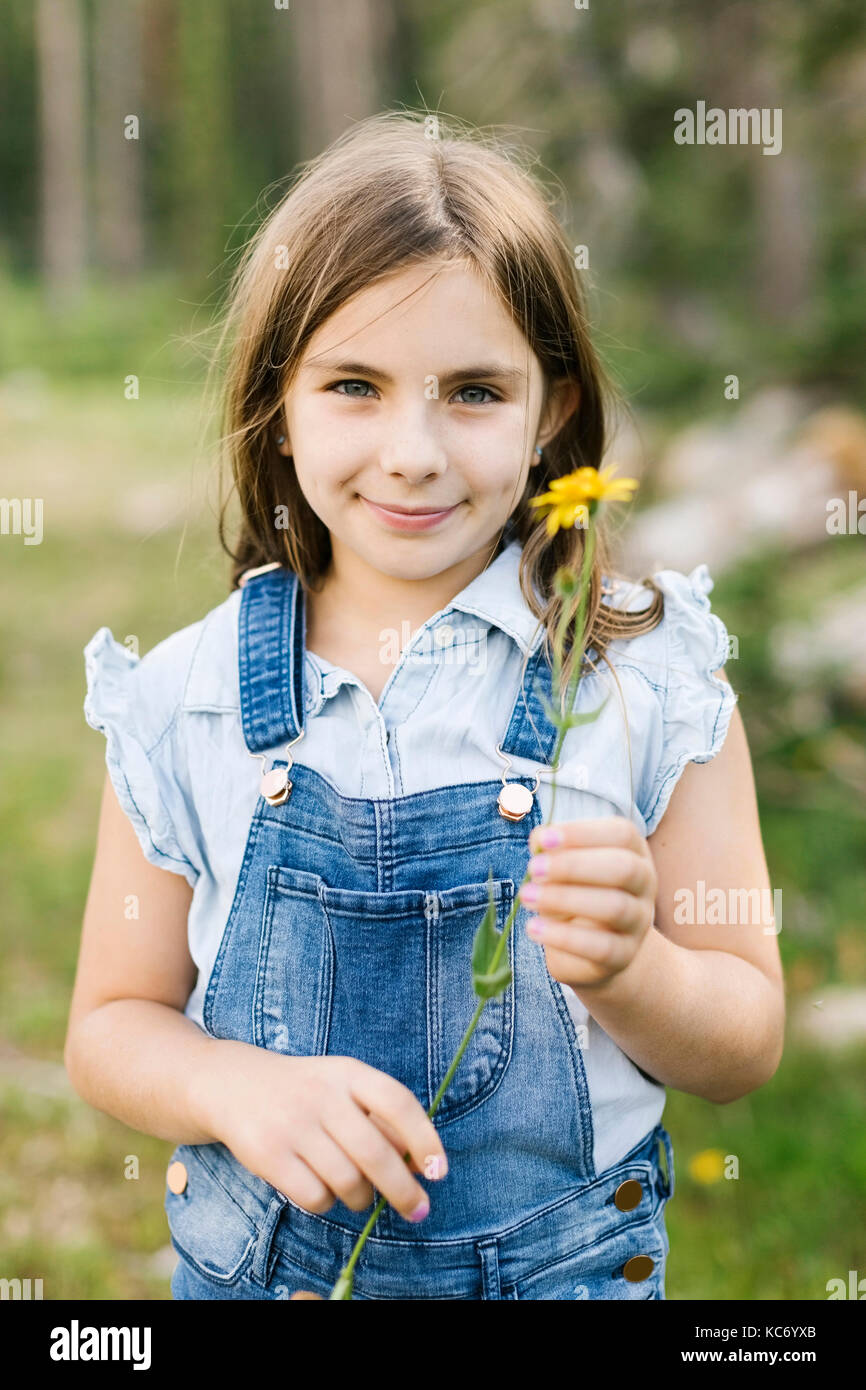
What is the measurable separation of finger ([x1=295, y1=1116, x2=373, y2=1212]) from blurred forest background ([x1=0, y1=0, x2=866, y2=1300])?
0.92m

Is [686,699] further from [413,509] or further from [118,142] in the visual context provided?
[118,142]

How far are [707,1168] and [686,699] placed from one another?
1131 millimetres

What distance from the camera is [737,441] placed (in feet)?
18.2

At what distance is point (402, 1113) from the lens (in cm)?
111

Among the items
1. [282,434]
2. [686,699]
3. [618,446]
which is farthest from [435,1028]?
[618,446]

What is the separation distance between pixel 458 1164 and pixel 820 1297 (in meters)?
0.94

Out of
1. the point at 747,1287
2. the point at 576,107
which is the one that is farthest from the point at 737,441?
the point at 747,1287

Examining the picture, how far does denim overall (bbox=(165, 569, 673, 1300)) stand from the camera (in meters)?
1.34

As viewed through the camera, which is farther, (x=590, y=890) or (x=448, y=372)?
(x=448, y=372)

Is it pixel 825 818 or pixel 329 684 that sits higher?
pixel 825 818

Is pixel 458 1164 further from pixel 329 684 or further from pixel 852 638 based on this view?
pixel 852 638

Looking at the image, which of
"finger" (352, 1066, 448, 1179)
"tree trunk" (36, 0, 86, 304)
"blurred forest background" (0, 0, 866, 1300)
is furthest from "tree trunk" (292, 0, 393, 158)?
"finger" (352, 1066, 448, 1179)

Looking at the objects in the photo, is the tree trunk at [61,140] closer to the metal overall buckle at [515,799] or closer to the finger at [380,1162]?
the metal overall buckle at [515,799]

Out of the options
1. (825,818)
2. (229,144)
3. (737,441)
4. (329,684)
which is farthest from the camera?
(229,144)
